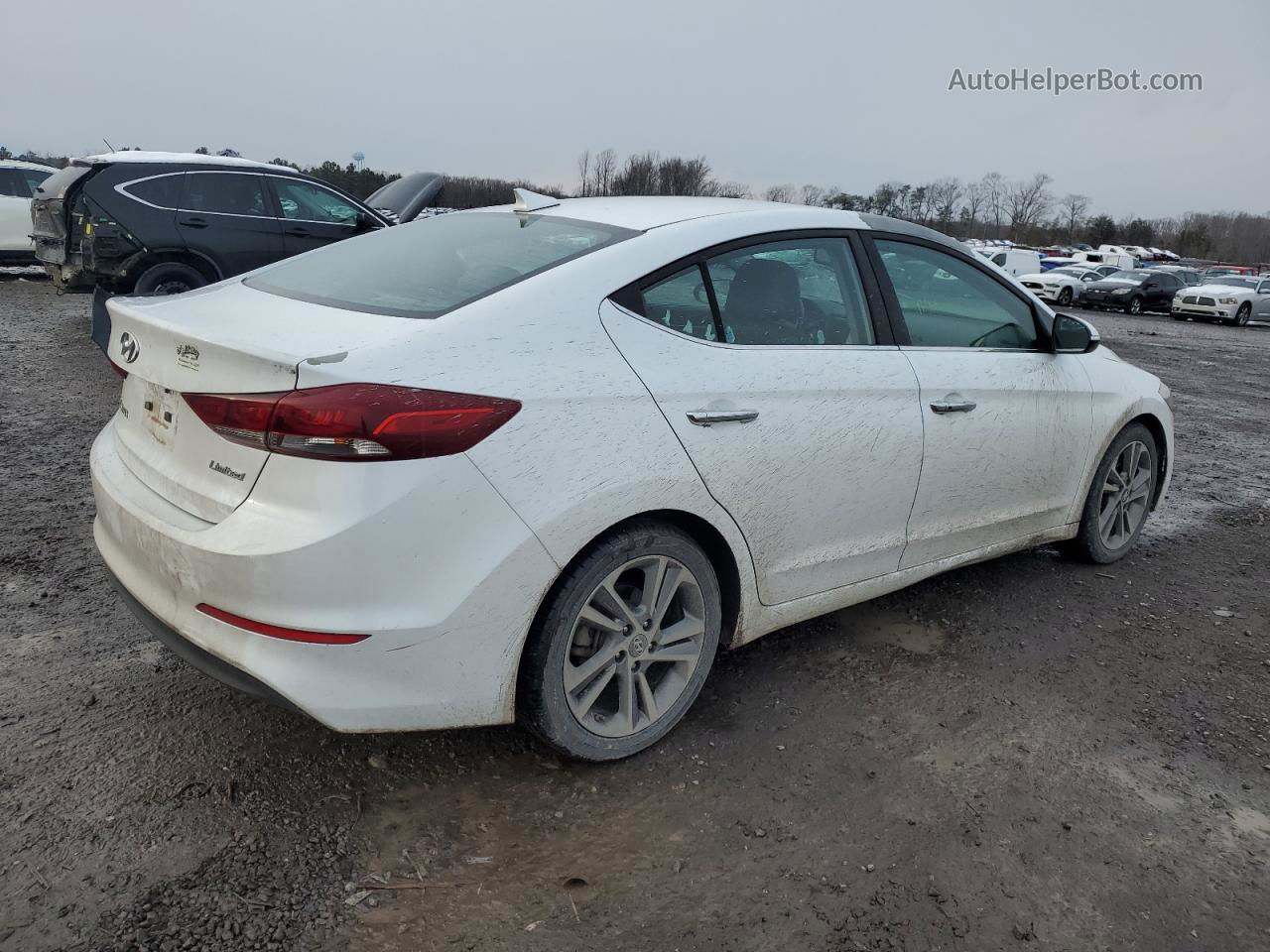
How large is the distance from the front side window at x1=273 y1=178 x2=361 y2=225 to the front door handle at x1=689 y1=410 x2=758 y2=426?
814 centimetres

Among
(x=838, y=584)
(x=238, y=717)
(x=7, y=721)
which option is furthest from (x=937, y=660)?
(x=7, y=721)

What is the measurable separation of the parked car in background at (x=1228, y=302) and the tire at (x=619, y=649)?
28.7 m

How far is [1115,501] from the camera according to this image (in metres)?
4.55

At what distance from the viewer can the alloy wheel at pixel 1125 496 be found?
4516 millimetres

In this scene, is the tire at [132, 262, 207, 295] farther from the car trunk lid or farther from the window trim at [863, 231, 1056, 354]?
the window trim at [863, 231, 1056, 354]

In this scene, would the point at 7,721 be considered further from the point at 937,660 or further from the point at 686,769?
the point at 937,660

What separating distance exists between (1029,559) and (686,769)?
2629 mm

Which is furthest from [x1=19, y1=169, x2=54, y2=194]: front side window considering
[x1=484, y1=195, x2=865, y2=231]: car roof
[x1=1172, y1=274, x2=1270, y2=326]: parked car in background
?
[x1=1172, y1=274, x2=1270, y2=326]: parked car in background

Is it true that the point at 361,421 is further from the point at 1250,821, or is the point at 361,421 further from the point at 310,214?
the point at 310,214

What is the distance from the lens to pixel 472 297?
8.48ft

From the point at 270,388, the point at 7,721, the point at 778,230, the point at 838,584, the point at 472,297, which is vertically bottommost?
the point at 7,721

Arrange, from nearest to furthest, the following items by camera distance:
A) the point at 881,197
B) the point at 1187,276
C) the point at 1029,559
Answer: the point at 1029,559 → the point at 1187,276 → the point at 881,197

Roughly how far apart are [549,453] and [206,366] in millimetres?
887

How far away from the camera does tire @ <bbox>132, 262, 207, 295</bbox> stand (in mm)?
8617
